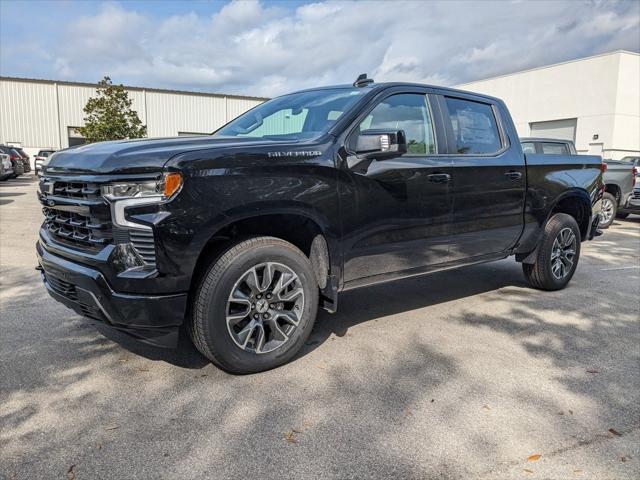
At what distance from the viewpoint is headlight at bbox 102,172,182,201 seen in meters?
2.87

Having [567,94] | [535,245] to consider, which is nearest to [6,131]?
[567,94]

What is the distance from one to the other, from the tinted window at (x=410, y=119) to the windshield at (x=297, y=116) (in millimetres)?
227

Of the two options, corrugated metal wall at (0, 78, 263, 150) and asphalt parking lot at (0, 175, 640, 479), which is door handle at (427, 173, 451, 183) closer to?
asphalt parking lot at (0, 175, 640, 479)

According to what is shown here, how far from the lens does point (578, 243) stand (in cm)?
573

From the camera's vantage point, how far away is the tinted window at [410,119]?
3988mm

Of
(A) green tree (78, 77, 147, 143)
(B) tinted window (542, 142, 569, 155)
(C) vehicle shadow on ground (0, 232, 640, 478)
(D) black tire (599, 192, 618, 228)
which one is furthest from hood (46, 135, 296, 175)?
(A) green tree (78, 77, 147, 143)

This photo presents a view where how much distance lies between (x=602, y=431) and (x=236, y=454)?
198cm

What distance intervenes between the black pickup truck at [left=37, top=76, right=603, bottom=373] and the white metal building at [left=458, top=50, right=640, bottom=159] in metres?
30.0

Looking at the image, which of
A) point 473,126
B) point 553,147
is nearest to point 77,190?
point 473,126

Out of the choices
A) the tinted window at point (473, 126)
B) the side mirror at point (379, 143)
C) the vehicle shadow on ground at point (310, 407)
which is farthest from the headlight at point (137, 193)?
the tinted window at point (473, 126)

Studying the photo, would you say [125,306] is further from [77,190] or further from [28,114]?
[28,114]

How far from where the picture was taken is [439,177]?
4148 mm

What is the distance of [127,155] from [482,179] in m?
3.00

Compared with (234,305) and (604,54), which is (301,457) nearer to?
(234,305)
